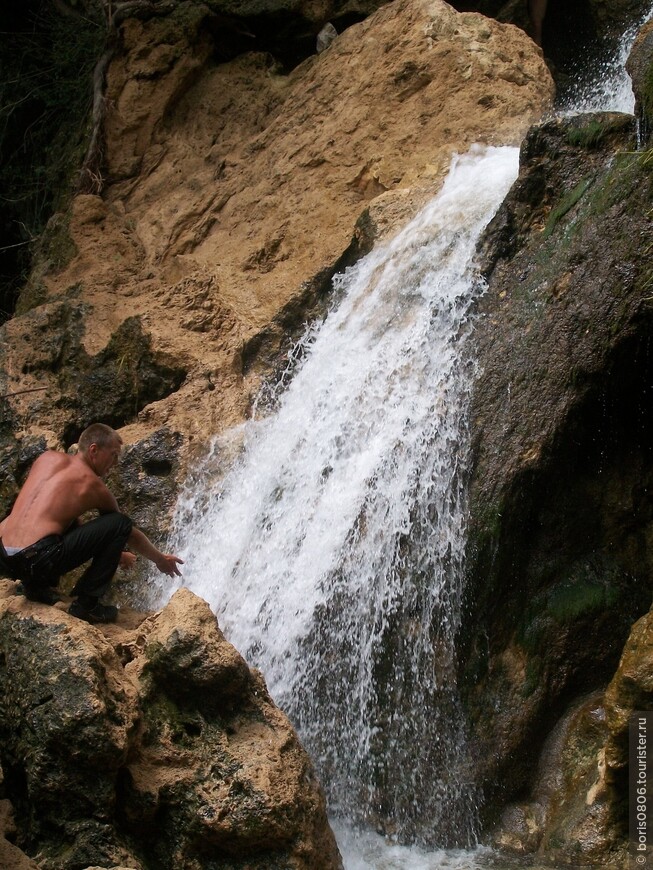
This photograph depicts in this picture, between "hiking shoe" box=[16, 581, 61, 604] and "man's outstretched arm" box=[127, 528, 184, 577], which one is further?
"man's outstretched arm" box=[127, 528, 184, 577]

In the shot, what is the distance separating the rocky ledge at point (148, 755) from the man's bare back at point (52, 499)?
423 millimetres

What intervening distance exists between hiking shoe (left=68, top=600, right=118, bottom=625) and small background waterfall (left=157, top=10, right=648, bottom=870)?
84 cm

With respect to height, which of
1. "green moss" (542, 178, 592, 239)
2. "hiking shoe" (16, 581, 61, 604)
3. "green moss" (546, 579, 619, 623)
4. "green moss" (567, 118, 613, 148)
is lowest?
"green moss" (546, 579, 619, 623)

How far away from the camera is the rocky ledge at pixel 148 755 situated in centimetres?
387

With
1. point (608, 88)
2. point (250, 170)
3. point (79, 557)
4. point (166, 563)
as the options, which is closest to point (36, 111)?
point (250, 170)

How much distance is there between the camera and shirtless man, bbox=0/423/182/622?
455 cm

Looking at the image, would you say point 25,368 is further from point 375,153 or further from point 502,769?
point 502,769

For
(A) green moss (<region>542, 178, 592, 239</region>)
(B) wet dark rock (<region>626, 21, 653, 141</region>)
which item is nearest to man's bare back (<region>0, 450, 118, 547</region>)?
(A) green moss (<region>542, 178, 592, 239</region>)

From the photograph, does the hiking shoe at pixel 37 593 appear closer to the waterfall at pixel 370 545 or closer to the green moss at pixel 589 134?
the waterfall at pixel 370 545

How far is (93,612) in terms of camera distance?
4.72 m

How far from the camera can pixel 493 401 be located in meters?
5.36

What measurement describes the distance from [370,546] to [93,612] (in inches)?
58.2

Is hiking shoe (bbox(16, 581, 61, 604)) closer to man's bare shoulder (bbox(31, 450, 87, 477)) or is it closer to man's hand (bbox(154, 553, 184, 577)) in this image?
man's bare shoulder (bbox(31, 450, 87, 477))

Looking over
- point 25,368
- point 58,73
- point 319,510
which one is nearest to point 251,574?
point 319,510
